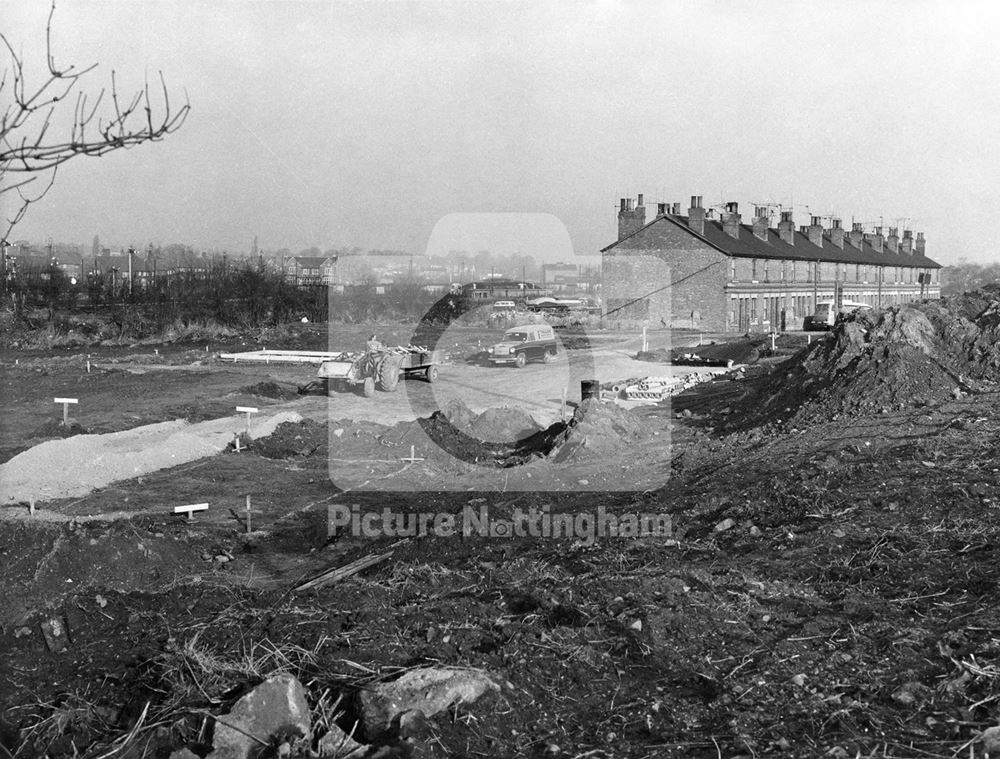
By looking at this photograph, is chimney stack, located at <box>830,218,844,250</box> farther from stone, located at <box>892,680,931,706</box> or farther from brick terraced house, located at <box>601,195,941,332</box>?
stone, located at <box>892,680,931,706</box>

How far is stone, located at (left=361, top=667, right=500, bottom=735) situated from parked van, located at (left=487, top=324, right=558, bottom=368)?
2264 cm

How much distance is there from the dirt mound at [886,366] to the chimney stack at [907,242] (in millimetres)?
58838

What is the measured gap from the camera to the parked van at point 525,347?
2723 cm

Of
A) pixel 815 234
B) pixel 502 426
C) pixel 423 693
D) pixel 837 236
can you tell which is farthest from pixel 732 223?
pixel 423 693

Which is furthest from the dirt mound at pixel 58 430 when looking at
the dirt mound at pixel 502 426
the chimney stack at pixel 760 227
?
the chimney stack at pixel 760 227

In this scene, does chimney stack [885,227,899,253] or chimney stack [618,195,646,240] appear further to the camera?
chimney stack [885,227,899,253]

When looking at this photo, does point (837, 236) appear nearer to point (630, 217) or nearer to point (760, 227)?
point (760, 227)

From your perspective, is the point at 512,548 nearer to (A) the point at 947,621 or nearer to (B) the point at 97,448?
(A) the point at 947,621

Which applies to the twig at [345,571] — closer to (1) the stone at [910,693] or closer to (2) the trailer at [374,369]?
(1) the stone at [910,693]

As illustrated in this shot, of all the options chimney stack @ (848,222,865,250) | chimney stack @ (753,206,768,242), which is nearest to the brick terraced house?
chimney stack @ (753,206,768,242)

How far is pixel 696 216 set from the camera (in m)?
45.9

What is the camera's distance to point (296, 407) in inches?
783

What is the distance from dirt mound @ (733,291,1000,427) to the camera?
13.2 meters

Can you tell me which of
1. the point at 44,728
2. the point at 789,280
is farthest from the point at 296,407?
the point at 789,280
